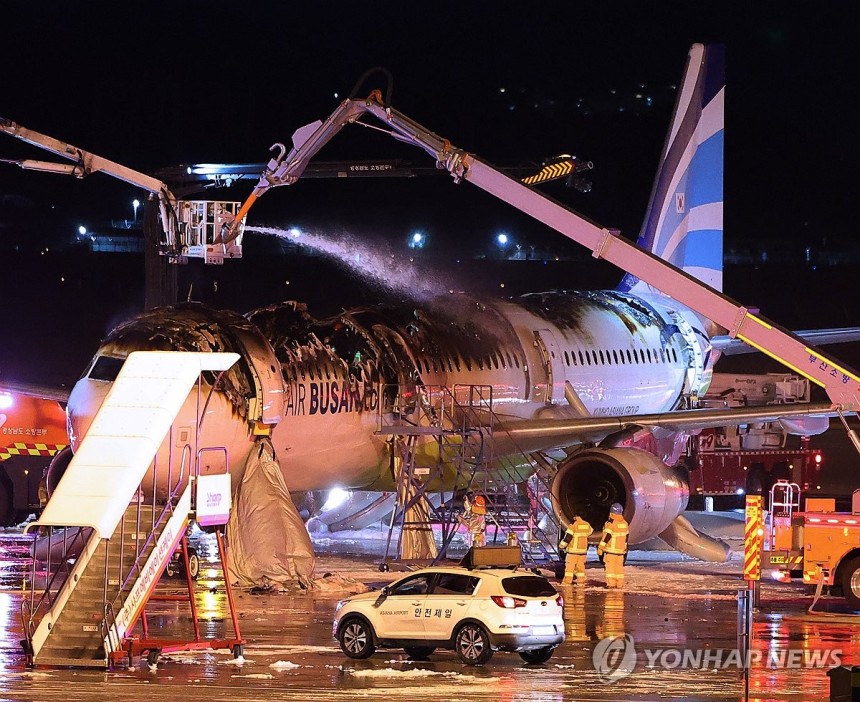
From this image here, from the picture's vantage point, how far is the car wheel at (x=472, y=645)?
16.3 m

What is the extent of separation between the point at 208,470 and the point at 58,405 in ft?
37.3

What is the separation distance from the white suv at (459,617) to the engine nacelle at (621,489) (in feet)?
31.6

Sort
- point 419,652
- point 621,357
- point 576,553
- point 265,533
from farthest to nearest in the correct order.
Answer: point 621,357, point 576,553, point 265,533, point 419,652

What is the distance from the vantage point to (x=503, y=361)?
29000 millimetres

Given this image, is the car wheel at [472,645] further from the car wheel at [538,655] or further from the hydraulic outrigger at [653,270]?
the hydraulic outrigger at [653,270]

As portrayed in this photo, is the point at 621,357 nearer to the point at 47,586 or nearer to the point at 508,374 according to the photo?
the point at 508,374

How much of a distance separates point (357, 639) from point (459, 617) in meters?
1.20

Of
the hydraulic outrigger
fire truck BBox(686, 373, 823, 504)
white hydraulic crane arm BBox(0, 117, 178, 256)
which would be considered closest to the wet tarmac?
the hydraulic outrigger

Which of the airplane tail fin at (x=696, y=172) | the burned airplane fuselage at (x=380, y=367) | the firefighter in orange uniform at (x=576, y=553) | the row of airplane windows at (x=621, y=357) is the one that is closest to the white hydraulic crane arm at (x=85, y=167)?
the burned airplane fuselage at (x=380, y=367)

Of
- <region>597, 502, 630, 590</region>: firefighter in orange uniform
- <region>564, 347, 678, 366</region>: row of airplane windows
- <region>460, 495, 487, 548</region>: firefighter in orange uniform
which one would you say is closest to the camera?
<region>597, 502, 630, 590</region>: firefighter in orange uniform

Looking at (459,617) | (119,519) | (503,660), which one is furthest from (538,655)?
(119,519)

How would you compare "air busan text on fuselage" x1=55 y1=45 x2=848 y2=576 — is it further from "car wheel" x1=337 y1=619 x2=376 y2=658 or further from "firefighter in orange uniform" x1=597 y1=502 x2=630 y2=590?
"car wheel" x1=337 y1=619 x2=376 y2=658

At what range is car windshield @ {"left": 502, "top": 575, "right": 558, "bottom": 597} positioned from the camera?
1648 centimetres

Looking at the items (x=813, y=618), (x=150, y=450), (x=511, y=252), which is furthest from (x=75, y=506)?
(x=511, y=252)
